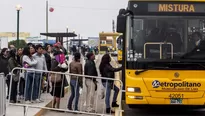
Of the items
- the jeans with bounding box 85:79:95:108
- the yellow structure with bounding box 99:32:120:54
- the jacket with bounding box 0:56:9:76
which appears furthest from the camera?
the yellow structure with bounding box 99:32:120:54

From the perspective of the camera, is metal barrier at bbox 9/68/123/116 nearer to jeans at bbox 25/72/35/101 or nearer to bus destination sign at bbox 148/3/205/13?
jeans at bbox 25/72/35/101

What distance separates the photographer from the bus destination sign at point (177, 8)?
427 inches

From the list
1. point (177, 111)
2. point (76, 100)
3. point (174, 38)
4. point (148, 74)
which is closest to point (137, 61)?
point (148, 74)

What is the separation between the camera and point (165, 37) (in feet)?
35.3

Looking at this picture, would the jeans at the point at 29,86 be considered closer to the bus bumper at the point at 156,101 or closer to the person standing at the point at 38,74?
the person standing at the point at 38,74

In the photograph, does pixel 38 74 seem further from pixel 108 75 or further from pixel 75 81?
pixel 108 75

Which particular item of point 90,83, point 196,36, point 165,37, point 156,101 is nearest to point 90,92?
point 90,83

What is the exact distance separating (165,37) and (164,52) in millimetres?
395

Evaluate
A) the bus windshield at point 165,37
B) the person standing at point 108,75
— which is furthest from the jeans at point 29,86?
the bus windshield at point 165,37

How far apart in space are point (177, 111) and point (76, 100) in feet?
11.6

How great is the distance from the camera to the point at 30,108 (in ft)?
38.1

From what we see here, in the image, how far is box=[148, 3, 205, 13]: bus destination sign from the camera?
1085 centimetres

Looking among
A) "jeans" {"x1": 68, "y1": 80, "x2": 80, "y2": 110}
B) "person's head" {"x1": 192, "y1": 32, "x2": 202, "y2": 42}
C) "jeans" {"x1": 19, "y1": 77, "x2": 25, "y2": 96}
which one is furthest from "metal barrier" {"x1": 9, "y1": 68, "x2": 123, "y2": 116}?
"person's head" {"x1": 192, "y1": 32, "x2": 202, "y2": 42}

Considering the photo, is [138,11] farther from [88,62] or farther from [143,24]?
[88,62]
